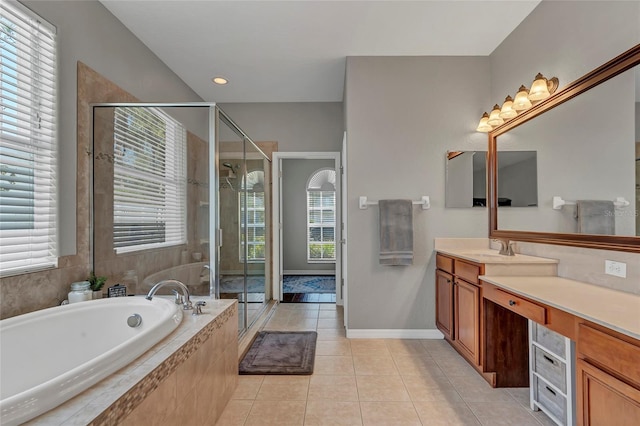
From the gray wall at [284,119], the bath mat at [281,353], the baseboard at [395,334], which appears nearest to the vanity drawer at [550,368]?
the baseboard at [395,334]

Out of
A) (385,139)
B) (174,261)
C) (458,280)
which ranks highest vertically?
(385,139)

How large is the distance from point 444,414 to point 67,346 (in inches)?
84.7

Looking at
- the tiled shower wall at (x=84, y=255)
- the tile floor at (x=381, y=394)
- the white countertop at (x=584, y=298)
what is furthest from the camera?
the tile floor at (x=381, y=394)

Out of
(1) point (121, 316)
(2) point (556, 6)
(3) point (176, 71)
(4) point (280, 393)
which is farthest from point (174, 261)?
(2) point (556, 6)

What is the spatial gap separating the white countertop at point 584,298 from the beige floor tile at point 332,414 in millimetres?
1154

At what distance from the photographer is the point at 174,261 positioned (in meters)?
2.44

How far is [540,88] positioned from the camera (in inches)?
84.8

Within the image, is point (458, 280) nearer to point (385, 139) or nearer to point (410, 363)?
point (410, 363)

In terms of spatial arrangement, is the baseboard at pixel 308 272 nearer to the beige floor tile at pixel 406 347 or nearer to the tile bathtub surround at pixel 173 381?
the beige floor tile at pixel 406 347

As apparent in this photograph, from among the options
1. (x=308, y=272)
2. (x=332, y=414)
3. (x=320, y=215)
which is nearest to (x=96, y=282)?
(x=332, y=414)

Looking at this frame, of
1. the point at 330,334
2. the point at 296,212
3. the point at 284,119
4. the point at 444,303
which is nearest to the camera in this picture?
the point at 444,303

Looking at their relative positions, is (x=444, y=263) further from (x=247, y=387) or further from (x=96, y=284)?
(x=96, y=284)

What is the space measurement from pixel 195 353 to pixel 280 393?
0.80 meters

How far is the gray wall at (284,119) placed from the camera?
4160 mm
